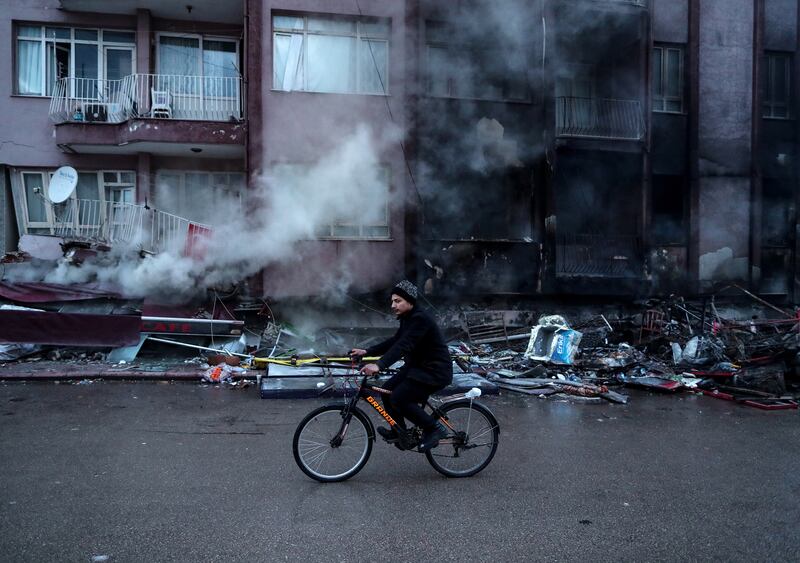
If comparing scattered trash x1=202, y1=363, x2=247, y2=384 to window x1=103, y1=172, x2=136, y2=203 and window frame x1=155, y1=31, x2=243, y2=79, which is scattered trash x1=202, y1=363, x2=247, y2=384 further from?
window frame x1=155, y1=31, x2=243, y2=79

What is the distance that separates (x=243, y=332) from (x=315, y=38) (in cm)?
640

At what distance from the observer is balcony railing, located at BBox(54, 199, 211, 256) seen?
1174cm

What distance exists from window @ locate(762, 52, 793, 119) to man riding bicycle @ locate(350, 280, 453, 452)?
1411cm

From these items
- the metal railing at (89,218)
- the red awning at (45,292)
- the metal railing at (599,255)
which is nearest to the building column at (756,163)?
the metal railing at (599,255)

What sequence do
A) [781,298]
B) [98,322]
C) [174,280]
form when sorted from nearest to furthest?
[98,322] < [174,280] < [781,298]

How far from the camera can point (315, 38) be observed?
1260 centimetres

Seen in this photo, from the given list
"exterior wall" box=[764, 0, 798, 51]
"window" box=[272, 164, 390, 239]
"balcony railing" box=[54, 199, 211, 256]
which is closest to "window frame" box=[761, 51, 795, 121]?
"exterior wall" box=[764, 0, 798, 51]

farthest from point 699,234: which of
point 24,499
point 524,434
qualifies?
point 24,499

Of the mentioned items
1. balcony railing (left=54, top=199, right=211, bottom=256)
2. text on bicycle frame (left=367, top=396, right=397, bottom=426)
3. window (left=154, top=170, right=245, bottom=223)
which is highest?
window (left=154, top=170, right=245, bottom=223)

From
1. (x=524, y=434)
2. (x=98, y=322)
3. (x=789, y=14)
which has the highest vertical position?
(x=789, y=14)

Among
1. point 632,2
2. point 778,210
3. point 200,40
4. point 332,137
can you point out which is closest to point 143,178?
point 200,40

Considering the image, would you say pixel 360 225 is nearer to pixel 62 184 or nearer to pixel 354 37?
pixel 354 37

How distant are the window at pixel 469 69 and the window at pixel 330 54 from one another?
3.57ft

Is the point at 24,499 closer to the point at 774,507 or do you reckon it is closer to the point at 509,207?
the point at 774,507
